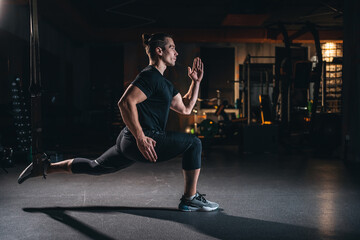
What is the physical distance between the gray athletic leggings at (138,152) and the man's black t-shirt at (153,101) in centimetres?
7

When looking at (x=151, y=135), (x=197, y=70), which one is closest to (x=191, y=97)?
(x=197, y=70)

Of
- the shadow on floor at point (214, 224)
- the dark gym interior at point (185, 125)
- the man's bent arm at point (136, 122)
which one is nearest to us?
the shadow on floor at point (214, 224)

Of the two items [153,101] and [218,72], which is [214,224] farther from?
[218,72]

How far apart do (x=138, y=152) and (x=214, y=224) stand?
731 millimetres

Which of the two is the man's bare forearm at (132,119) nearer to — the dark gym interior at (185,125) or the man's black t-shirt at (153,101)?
the man's black t-shirt at (153,101)

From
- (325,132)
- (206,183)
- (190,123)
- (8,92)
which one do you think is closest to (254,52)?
(190,123)

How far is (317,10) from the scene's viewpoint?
9.90 m

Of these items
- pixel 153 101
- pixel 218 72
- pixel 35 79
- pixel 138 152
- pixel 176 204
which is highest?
pixel 218 72

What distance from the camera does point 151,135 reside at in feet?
8.36

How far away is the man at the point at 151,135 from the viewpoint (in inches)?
95.7

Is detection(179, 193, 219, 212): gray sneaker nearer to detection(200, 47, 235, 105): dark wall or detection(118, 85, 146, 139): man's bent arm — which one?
detection(118, 85, 146, 139): man's bent arm

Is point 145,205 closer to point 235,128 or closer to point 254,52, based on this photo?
point 235,128

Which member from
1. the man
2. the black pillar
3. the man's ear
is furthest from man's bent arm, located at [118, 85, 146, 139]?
the black pillar

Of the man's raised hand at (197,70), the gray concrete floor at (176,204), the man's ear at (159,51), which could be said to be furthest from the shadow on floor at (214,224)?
the man's ear at (159,51)
